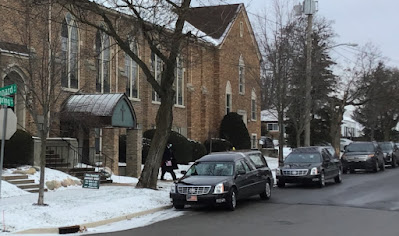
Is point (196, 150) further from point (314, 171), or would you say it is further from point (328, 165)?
point (314, 171)

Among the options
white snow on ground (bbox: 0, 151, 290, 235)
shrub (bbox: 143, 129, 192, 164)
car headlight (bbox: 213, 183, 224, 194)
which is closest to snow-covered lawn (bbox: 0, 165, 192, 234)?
white snow on ground (bbox: 0, 151, 290, 235)

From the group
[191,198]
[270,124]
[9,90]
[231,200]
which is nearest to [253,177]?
[231,200]

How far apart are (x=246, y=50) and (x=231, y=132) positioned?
347 inches

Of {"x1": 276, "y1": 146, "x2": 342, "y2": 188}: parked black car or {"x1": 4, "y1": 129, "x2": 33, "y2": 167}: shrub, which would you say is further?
{"x1": 276, "y1": 146, "x2": 342, "y2": 188}: parked black car

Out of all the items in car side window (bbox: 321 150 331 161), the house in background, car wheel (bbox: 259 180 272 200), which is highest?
the house in background

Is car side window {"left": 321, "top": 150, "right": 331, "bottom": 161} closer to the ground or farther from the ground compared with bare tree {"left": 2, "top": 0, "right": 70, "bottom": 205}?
closer to the ground

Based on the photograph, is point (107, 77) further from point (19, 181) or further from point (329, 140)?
point (329, 140)

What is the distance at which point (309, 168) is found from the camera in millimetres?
18625

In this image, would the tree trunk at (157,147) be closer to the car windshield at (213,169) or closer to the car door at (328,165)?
the car windshield at (213,169)

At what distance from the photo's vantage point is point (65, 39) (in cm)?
2423

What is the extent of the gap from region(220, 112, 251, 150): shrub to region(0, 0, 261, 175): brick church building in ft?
2.43

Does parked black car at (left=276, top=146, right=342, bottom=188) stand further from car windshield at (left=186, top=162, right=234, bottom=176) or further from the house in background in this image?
the house in background

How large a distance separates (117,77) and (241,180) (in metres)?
16.3

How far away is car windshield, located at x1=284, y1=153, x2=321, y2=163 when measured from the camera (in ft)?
64.5
